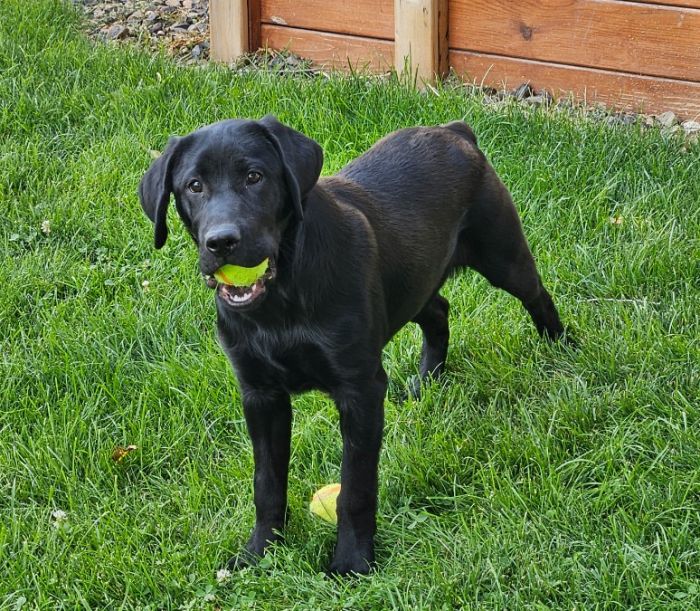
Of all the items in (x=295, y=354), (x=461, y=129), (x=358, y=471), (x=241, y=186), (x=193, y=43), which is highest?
(x=241, y=186)

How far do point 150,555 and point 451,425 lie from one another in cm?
120

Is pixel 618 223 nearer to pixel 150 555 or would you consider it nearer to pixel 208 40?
pixel 150 555

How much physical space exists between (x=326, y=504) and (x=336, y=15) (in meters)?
4.24

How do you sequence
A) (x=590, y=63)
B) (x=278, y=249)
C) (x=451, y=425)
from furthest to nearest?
(x=590, y=63) < (x=451, y=425) < (x=278, y=249)

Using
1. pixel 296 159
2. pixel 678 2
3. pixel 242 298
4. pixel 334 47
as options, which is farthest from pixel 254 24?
pixel 242 298

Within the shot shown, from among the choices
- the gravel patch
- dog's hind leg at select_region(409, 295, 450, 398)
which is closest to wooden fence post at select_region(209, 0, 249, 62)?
the gravel patch

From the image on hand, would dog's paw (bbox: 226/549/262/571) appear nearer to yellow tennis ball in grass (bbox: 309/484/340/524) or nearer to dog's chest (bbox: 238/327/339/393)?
yellow tennis ball in grass (bbox: 309/484/340/524)

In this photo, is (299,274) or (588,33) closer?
(299,274)

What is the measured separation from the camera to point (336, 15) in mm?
7270

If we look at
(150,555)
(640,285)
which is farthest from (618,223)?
(150,555)

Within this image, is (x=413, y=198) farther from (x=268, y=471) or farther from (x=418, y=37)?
(x=418, y=37)

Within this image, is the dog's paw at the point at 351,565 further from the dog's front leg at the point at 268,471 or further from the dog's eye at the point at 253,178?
the dog's eye at the point at 253,178

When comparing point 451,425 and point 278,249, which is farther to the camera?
point 451,425

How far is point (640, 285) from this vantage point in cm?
491
